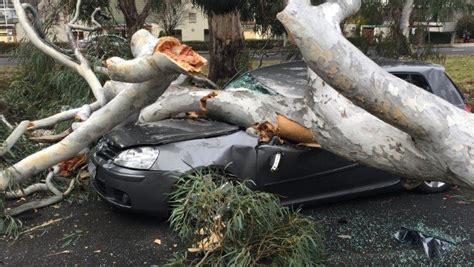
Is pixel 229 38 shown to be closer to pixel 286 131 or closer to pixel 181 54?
pixel 286 131

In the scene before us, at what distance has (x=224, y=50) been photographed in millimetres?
9250

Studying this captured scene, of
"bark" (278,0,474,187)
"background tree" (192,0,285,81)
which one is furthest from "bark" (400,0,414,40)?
"bark" (278,0,474,187)

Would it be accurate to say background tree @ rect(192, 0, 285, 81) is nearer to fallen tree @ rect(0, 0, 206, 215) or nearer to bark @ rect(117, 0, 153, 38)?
bark @ rect(117, 0, 153, 38)

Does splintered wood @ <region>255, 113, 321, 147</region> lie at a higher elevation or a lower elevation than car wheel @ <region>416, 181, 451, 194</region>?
higher

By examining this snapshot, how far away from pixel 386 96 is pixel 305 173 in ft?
6.11

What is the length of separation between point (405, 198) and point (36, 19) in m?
5.24

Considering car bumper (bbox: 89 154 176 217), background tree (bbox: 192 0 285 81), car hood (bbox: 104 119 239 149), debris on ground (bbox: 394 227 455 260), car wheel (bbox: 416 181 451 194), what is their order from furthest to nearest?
1. background tree (bbox: 192 0 285 81)
2. car wheel (bbox: 416 181 451 194)
3. car hood (bbox: 104 119 239 149)
4. car bumper (bbox: 89 154 176 217)
5. debris on ground (bbox: 394 227 455 260)

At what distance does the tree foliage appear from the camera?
3578mm

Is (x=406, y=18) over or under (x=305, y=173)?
over

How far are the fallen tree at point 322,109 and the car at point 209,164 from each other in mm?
183

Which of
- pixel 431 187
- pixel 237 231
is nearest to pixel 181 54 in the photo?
pixel 237 231

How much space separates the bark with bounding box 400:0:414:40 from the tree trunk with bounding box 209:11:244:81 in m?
3.25

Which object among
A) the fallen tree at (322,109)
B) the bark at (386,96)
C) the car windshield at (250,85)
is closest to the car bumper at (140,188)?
the fallen tree at (322,109)

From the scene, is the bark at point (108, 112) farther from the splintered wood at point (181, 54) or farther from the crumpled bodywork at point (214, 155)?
the crumpled bodywork at point (214, 155)
